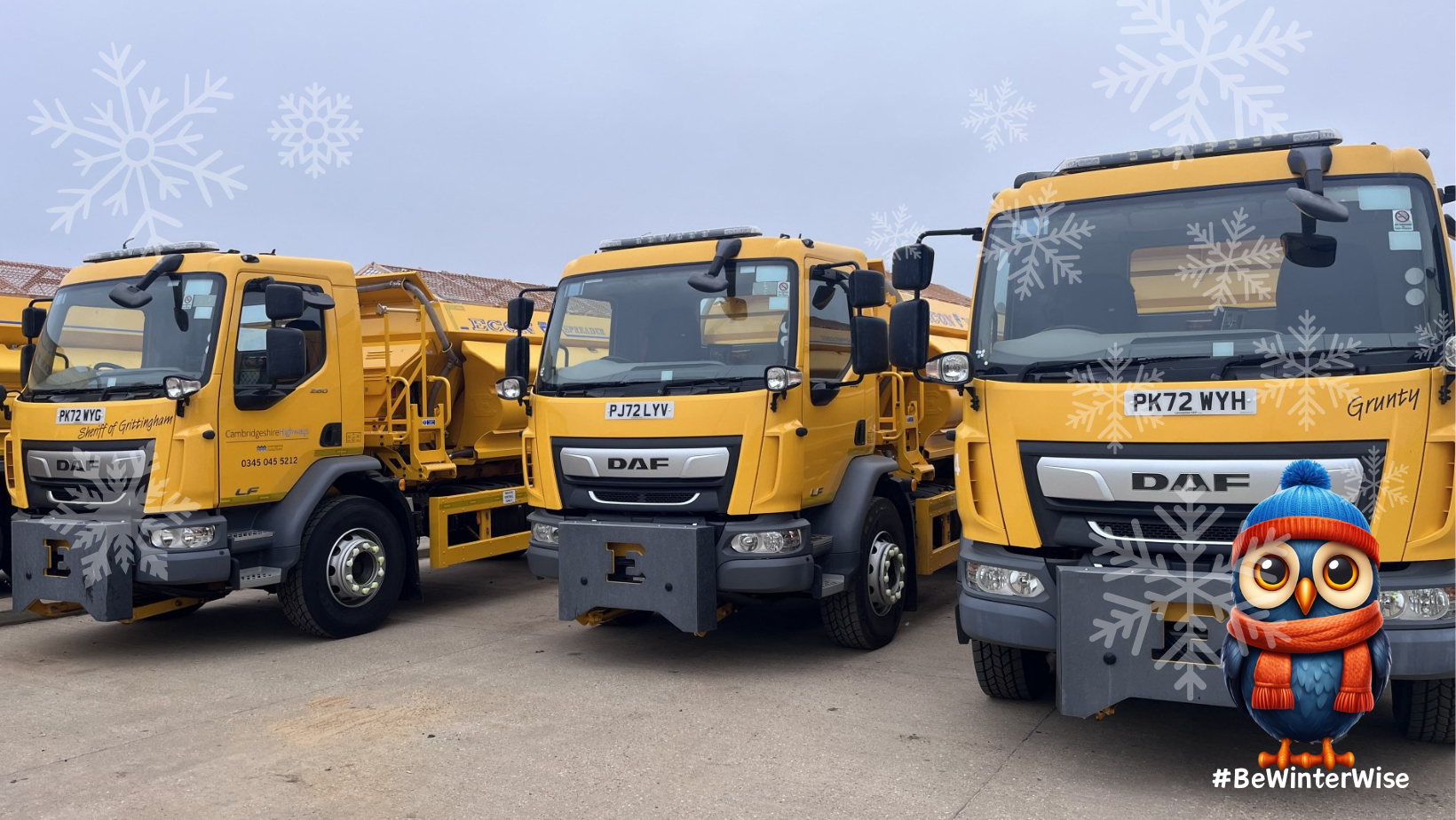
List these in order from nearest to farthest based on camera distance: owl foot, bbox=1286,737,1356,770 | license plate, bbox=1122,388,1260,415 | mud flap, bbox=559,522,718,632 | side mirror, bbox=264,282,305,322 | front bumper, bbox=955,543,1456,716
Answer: owl foot, bbox=1286,737,1356,770 < front bumper, bbox=955,543,1456,716 < license plate, bbox=1122,388,1260,415 < mud flap, bbox=559,522,718,632 < side mirror, bbox=264,282,305,322

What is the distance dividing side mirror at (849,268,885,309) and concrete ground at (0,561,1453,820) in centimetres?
218

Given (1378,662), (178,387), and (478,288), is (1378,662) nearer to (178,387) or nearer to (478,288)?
(178,387)

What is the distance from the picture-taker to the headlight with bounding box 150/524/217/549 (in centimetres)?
687

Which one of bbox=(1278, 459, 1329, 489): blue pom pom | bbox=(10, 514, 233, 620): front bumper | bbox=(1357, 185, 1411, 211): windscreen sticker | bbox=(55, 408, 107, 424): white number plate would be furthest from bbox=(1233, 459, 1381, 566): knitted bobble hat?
bbox=(55, 408, 107, 424): white number plate

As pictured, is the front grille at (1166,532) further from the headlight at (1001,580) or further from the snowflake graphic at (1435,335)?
the snowflake graphic at (1435,335)

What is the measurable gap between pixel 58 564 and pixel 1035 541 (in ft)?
19.9

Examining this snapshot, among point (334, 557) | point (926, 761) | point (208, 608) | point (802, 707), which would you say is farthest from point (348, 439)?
point (926, 761)

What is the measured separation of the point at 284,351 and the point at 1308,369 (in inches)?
228

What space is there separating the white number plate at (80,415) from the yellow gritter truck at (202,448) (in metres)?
0.01

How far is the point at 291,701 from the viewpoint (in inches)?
241

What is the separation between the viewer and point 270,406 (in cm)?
733

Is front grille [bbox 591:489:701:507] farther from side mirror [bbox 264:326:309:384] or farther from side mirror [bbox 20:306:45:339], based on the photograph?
side mirror [bbox 20:306:45:339]
